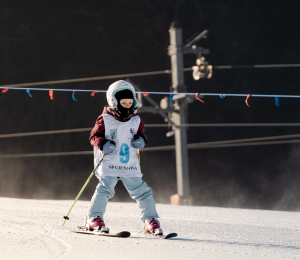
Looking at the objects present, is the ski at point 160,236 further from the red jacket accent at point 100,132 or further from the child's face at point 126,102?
the child's face at point 126,102

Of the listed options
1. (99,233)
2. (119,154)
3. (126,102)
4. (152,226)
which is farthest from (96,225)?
(126,102)

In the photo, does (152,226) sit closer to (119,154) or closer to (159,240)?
(159,240)

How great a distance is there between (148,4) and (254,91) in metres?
4.75

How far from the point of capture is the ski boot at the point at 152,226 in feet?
11.9

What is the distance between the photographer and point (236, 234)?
4082 millimetres

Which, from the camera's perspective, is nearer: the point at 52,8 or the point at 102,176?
the point at 102,176

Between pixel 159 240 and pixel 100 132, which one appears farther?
pixel 100 132

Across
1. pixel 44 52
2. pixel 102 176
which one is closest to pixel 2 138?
pixel 44 52

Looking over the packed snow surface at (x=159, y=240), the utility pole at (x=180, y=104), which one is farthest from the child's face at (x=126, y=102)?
the utility pole at (x=180, y=104)

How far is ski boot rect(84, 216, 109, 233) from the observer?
11.8 ft

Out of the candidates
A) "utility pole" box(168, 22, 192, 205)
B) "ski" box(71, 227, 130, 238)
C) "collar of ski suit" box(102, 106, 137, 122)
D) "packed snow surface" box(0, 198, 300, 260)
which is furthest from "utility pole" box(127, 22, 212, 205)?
"ski" box(71, 227, 130, 238)

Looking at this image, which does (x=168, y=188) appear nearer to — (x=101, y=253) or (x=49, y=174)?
(x=49, y=174)

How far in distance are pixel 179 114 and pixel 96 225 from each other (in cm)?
760

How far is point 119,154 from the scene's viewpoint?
363 cm
